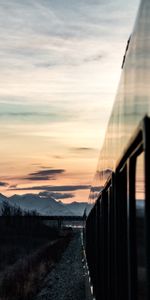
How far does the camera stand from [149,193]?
340 cm

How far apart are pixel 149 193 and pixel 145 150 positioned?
0.23 m

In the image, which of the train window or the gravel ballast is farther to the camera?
the gravel ballast

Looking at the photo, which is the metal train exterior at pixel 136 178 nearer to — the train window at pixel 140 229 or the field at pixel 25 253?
the train window at pixel 140 229

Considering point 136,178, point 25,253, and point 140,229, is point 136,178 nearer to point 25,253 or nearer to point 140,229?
point 140,229

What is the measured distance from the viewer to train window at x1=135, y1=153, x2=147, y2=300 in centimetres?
366

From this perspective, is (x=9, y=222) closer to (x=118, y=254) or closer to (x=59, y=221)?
(x=59, y=221)

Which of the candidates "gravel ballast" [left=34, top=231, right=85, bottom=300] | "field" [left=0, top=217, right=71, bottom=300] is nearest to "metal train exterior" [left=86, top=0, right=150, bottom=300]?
"gravel ballast" [left=34, top=231, right=85, bottom=300]

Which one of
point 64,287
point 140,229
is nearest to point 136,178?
point 140,229

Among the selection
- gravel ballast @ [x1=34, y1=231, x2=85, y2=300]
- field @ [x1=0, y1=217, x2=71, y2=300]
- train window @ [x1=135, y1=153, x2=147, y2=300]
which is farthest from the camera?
field @ [x1=0, y1=217, x2=71, y2=300]

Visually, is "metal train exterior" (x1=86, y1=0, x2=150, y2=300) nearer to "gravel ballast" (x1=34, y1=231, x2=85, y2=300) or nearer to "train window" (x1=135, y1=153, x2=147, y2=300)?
"train window" (x1=135, y1=153, x2=147, y2=300)

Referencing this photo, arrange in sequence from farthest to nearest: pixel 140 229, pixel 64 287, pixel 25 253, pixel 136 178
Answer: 1. pixel 25 253
2. pixel 64 287
3. pixel 136 178
4. pixel 140 229

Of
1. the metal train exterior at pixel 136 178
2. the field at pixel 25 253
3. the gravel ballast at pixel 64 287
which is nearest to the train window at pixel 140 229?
the metal train exterior at pixel 136 178

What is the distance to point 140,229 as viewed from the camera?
3910 millimetres

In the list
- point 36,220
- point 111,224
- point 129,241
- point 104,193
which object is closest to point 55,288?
point 104,193
